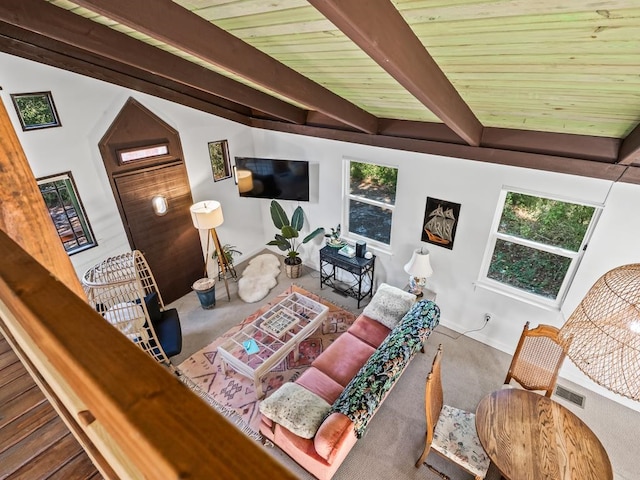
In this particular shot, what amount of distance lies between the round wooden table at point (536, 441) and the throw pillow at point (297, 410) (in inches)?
48.9

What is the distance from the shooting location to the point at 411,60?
182 cm

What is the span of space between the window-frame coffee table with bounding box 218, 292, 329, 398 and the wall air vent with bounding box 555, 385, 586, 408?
279 centimetres

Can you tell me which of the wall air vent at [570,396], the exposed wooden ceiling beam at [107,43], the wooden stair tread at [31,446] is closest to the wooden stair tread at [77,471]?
the wooden stair tread at [31,446]

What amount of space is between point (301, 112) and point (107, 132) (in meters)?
2.49

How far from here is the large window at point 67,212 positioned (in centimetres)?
377

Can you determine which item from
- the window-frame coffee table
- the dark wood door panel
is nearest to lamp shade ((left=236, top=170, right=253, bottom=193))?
the dark wood door panel

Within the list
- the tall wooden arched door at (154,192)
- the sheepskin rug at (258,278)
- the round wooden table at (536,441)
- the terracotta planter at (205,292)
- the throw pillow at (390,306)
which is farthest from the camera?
the sheepskin rug at (258,278)

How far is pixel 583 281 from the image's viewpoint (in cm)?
347

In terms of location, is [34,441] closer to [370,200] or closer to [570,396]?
[370,200]

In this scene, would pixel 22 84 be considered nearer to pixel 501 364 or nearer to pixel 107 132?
pixel 107 132

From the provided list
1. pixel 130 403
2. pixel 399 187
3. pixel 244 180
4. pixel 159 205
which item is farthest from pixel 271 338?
pixel 130 403

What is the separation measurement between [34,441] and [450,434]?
2.80 metres

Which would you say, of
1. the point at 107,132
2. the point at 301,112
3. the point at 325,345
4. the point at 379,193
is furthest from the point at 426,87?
the point at 107,132

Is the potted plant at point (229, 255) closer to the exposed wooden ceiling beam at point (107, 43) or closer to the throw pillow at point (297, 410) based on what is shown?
the exposed wooden ceiling beam at point (107, 43)
